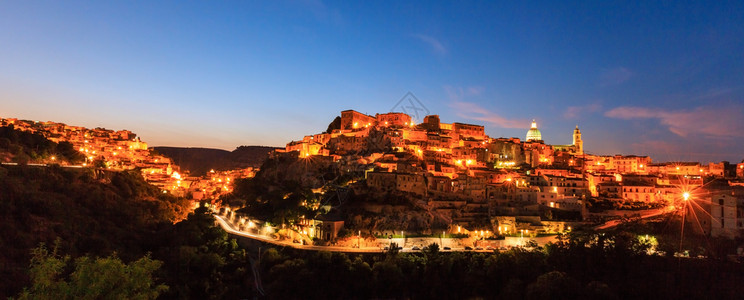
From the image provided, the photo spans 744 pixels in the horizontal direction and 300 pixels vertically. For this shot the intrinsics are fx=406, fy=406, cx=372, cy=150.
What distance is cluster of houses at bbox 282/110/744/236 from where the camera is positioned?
39688 millimetres

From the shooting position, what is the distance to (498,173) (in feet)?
161

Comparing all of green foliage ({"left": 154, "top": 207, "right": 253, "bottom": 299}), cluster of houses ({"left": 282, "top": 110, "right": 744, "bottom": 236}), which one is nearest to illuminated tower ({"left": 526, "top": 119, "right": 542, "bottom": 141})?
cluster of houses ({"left": 282, "top": 110, "right": 744, "bottom": 236})

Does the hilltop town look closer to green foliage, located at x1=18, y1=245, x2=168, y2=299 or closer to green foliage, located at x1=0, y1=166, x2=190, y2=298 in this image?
green foliage, located at x1=0, y1=166, x2=190, y2=298

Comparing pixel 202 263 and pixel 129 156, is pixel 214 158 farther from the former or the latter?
pixel 202 263

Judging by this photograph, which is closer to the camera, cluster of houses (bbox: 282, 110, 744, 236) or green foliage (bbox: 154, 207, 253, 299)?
green foliage (bbox: 154, 207, 253, 299)

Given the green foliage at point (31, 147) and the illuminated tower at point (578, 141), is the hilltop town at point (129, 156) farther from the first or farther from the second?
the illuminated tower at point (578, 141)

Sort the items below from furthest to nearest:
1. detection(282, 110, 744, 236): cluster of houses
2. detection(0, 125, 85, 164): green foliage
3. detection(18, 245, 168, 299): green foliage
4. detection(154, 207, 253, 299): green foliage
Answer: detection(0, 125, 85, 164): green foliage
detection(282, 110, 744, 236): cluster of houses
detection(154, 207, 253, 299): green foliage
detection(18, 245, 168, 299): green foliage

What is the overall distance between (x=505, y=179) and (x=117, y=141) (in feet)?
212

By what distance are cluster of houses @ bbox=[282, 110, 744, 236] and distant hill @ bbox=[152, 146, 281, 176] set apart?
154 feet

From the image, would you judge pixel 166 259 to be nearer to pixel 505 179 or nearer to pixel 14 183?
pixel 14 183

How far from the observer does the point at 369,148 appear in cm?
5688

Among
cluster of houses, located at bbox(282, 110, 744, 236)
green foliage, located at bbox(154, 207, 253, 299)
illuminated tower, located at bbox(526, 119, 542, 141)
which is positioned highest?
illuminated tower, located at bbox(526, 119, 542, 141)

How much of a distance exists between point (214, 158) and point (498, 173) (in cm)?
8829

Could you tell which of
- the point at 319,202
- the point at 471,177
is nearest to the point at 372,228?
the point at 319,202
